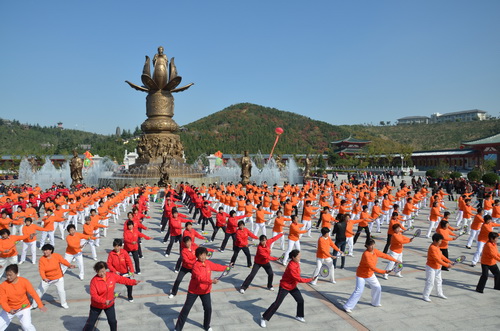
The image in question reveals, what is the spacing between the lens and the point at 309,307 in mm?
6832

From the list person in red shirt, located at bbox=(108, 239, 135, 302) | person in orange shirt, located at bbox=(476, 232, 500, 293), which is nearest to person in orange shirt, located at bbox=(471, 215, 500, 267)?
person in orange shirt, located at bbox=(476, 232, 500, 293)

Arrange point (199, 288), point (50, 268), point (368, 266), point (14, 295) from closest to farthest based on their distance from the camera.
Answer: point (14, 295)
point (199, 288)
point (50, 268)
point (368, 266)

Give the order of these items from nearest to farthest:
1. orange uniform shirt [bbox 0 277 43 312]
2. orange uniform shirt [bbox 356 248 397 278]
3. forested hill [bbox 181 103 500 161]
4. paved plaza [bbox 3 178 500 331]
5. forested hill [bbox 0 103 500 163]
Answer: orange uniform shirt [bbox 0 277 43 312]
paved plaza [bbox 3 178 500 331]
orange uniform shirt [bbox 356 248 397 278]
forested hill [bbox 0 103 500 163]
forested hill [bbox 181 103 500 161]

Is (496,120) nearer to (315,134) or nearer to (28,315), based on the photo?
(315,134)

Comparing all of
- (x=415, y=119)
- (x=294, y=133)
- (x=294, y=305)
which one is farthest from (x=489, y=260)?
(x=415, y=119)

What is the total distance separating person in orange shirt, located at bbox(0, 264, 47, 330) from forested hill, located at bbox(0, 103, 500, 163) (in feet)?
249

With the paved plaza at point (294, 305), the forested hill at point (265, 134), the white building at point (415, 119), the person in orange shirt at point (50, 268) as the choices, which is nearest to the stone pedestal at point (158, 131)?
the paved plaza at point (294, 305)

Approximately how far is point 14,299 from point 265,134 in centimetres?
10840

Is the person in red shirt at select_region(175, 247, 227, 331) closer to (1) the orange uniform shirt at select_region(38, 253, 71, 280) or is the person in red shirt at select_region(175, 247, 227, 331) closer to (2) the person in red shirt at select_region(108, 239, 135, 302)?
(2) the person in red shirt at select_region(108, 239, 135, 302)

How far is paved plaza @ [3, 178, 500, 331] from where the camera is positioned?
607 cm

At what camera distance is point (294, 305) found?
6992 millimetres

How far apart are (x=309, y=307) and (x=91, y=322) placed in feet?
13.1

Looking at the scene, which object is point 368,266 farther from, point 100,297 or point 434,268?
point 100,297

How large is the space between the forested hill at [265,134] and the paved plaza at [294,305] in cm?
7311
